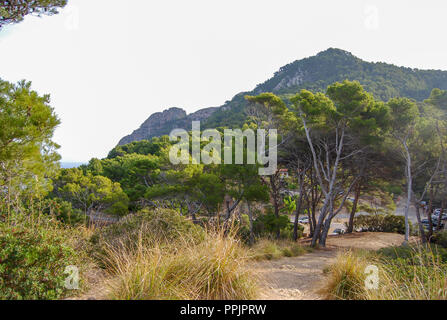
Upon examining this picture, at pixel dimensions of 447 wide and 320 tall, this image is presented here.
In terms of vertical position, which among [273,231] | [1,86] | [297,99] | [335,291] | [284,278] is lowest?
[273,231]

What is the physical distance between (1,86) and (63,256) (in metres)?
3.70

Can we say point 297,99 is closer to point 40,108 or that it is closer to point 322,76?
point 40,108

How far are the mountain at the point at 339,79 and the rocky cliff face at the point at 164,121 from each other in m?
38.8

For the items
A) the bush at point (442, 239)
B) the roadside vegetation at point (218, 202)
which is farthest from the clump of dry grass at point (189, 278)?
the bush at point (442, 239)

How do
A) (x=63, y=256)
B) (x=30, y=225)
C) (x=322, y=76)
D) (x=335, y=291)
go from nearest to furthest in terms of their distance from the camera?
(x=63, y=256)
(x=335, y=291)
(x=30, y=225)
(x=322, y=76)

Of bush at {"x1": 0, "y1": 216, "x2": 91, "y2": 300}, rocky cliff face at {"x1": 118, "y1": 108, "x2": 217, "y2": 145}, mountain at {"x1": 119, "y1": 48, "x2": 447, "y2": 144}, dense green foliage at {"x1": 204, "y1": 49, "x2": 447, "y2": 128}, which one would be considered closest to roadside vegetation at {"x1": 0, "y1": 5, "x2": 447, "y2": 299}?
bush at {"x1": 0, "y1": 216, "x2": 91, "y2": 300}

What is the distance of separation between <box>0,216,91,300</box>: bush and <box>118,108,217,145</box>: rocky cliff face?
96.0 m

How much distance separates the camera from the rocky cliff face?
102 m

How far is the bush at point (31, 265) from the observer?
8.67 ft

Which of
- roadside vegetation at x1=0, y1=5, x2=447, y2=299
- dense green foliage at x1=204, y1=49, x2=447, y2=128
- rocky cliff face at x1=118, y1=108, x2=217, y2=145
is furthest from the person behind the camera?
rocky cliff face at x1=118, y1=108, x2=217, y2=145

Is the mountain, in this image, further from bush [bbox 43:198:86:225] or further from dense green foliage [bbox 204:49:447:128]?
bush [bbox 43:198:86:225]
